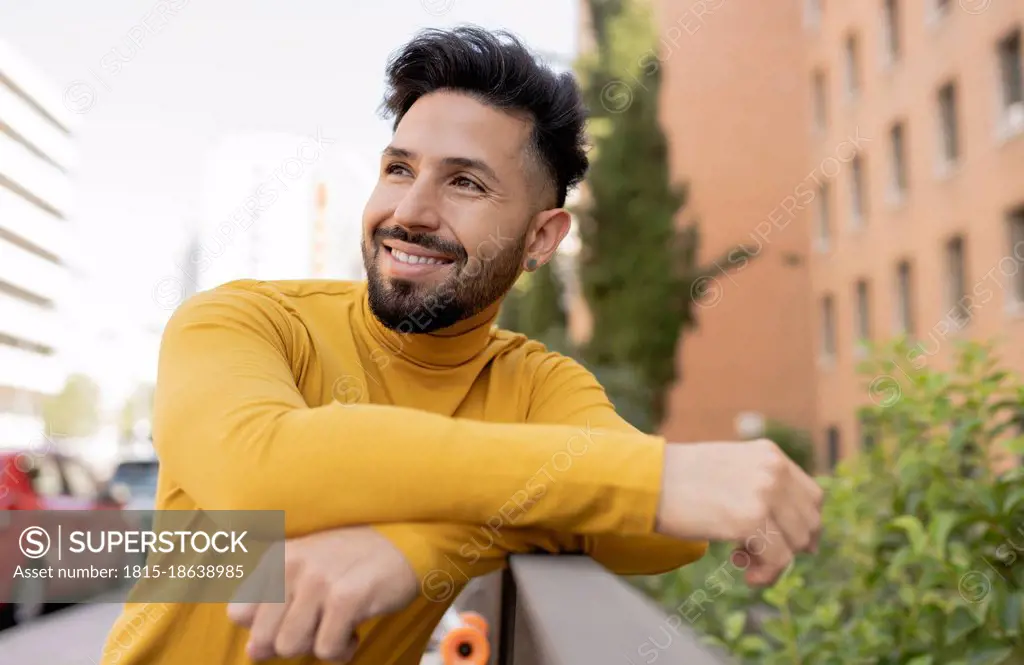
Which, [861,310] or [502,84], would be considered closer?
[502,84]

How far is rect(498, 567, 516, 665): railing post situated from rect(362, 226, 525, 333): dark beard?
442 millimetres

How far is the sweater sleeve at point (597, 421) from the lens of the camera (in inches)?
64.6

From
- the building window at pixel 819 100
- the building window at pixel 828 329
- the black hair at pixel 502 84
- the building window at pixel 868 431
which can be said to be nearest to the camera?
the black hair at pixel 502 84

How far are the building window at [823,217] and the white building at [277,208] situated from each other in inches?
469

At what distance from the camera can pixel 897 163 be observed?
23.1m

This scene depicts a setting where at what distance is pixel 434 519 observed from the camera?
4.55 ft

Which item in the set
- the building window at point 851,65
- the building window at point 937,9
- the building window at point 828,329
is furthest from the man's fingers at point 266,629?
the building window at point 828,329

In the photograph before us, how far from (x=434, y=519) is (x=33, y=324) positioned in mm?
109799

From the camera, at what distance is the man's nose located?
182cm

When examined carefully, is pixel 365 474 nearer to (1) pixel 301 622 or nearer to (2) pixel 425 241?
(1) pixel 301 622

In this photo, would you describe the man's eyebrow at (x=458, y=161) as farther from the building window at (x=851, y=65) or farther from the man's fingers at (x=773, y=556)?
the building window at (x=851, y=65)

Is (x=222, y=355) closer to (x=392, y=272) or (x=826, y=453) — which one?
(x=392, y=272)

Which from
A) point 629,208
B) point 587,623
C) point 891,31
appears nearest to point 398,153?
point 587,623

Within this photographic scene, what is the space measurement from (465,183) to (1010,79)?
18.2 meters
